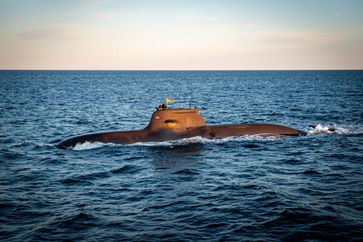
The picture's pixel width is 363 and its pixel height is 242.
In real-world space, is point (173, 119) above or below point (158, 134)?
above

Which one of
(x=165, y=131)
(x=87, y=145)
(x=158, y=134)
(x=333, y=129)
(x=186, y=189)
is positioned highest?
(x=165, y=131)

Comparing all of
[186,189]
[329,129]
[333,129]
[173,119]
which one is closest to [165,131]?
[173,119]

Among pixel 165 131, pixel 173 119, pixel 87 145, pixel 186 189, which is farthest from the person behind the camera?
pixel 173 119

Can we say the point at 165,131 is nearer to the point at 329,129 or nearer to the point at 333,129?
the point at 329,129

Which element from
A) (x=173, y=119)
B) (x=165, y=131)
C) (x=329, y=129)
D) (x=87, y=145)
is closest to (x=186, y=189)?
(x=165, y=131)

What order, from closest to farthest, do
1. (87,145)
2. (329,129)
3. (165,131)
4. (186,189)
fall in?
(186,189), (87,145), (165,131), (329,129)

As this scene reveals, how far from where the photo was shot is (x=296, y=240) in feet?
46.5

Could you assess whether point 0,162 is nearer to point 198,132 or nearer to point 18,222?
point 18,222

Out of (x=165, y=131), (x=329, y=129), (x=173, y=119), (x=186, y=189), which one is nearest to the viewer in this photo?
(x=186, y=189)

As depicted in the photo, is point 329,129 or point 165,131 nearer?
point 165,131

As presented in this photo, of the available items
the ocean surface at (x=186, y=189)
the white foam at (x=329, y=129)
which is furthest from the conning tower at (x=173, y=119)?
the white foam at (x=329, y=129)

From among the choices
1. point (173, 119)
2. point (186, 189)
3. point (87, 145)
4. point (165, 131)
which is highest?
point (173, 119)

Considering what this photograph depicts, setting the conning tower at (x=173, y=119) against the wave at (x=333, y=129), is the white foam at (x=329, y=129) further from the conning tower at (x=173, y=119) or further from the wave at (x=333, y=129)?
the conning tower at (x=173, y=119)

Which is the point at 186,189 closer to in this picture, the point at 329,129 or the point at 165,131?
the point at 165,131
